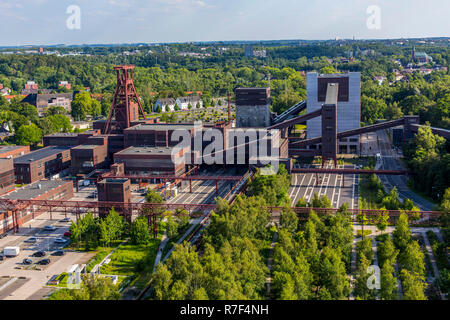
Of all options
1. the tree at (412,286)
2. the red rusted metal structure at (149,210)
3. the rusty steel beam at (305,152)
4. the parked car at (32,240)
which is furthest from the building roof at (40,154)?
the tree at (412,286)

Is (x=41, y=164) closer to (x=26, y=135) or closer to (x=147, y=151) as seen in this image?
(x=147, y=151)

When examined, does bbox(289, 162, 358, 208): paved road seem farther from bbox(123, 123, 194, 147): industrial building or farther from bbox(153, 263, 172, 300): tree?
bbox(153, 263, 172, 300): tree

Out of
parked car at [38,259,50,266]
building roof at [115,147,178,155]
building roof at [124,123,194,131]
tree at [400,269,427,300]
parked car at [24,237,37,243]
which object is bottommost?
parked car at [38,259,50,266]

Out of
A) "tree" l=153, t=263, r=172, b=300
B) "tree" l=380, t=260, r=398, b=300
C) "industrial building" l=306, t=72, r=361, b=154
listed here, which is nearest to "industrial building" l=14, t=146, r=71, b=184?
"industrial building" l=306, t=72, r=361, b=154

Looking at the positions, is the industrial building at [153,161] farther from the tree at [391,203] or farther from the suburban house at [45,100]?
the suburban house at [45,100]
